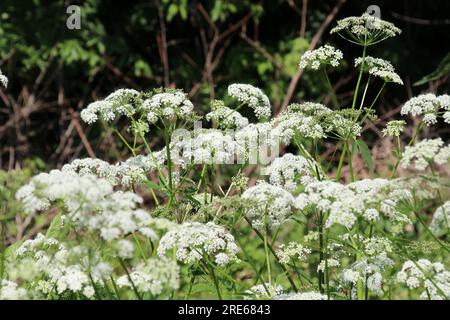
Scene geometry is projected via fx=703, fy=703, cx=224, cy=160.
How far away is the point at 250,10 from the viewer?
1077 cm

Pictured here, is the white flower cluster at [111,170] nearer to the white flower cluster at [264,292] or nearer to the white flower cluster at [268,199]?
the white flower cluster at [268,199]

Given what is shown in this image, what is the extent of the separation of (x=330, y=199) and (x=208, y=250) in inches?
23.1

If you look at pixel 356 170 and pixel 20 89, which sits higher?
pixel 20 89

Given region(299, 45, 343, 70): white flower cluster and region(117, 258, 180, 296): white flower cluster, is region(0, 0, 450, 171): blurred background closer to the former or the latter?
region(299, 45, 343, 70): white flower cluster

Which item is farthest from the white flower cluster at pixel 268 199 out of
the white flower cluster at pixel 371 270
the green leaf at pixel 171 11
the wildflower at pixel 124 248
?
the green leaf at pixel 171 11

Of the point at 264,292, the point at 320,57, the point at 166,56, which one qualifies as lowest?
the point at 166,56

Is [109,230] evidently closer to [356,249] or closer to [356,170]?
[356,249]

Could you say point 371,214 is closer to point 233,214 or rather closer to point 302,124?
point 233,214

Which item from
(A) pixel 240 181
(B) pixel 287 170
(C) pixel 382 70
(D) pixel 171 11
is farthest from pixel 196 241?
(D) pixel 171 11

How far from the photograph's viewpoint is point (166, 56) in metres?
10.4

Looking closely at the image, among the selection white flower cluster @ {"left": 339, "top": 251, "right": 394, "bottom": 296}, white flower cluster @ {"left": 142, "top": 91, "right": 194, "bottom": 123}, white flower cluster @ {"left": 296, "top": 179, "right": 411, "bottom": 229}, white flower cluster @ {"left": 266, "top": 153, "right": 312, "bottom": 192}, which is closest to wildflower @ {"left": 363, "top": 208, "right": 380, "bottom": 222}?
white flower cluster @ {"left": 296, "top": 179, "right": 411, "bottom": 229}

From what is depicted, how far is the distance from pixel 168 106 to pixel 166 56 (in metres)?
6.77

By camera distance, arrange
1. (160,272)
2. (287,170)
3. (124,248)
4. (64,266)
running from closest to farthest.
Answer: (124,248) → (160,272) → (64,266) → (287,170)

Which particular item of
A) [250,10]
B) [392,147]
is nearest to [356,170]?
[392,147]
